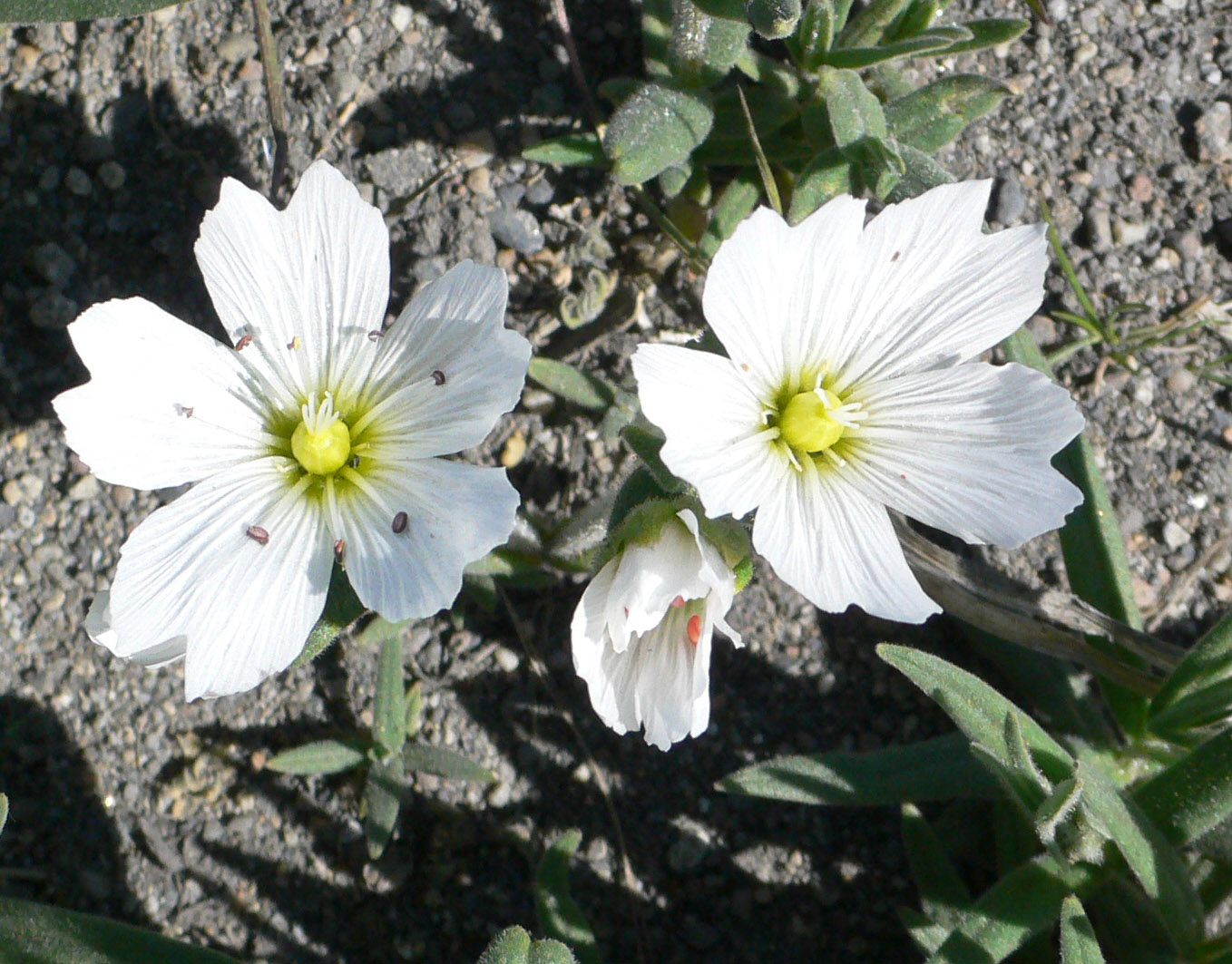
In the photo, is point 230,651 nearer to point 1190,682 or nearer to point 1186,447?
point 1190,682

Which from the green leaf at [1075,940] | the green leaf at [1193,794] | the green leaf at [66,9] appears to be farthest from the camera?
the green leaf at [66,9]

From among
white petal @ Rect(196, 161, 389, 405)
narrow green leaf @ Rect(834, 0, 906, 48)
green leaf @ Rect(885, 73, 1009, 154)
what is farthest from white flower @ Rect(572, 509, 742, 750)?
A: narrow green leaf @ Rect(834, 0, 906, 48)

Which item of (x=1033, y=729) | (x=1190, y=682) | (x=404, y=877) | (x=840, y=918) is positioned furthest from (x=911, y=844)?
(x=404, y=877)

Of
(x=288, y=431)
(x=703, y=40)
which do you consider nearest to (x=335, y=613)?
(x=288, y=431)

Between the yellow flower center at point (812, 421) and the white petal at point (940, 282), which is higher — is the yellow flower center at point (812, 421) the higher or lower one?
the lower one

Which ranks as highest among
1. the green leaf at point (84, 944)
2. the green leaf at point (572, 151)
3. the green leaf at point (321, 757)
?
the green leaf at point (572, 151)

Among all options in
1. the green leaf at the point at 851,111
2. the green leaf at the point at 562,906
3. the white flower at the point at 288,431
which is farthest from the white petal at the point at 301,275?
the green leaf at the point at 562,906

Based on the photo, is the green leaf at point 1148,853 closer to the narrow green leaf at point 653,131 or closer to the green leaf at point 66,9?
the narrow green leaf at point 653,131
